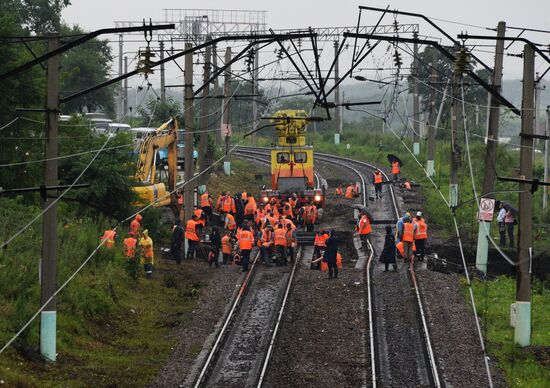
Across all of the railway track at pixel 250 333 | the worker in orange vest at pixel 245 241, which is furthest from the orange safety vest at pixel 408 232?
the worker in orange vest at pixel 245 241

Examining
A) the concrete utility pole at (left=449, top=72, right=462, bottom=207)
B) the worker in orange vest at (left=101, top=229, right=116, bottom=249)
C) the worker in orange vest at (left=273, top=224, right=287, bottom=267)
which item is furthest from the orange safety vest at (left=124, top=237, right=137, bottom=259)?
the concrete utility pole at (left=449, top=72, right=462, bottom=207)

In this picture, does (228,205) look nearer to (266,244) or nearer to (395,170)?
(266,244)

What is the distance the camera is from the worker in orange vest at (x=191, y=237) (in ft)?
104

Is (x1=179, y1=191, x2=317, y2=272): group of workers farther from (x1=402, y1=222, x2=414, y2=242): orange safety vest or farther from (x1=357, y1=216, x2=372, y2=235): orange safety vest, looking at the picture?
(x1=402, y1=222, x2=414, y2=242): orange safety vest

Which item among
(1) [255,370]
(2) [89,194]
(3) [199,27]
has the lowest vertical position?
(1) [255,370]

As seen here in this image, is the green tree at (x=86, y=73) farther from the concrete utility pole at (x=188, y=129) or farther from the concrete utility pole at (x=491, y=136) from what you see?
the concrete utility pole at (x=491, y=136)

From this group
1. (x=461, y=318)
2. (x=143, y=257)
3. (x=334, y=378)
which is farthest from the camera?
(x=143, y=257)

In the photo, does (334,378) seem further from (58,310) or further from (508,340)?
(58,310)

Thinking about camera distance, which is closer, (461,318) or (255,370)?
(255,370)

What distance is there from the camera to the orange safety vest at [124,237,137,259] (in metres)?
28.1

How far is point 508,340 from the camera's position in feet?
73.8

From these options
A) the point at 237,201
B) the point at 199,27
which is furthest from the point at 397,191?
the point at 199,27

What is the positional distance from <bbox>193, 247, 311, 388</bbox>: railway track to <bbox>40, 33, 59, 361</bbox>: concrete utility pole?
303 cm

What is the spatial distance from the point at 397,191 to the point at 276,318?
23677 mm
